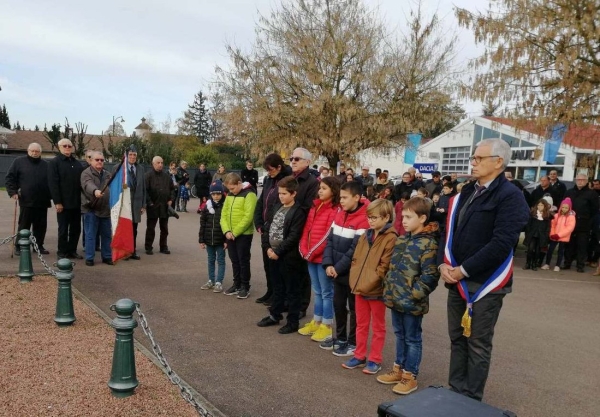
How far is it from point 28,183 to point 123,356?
677 centimetres

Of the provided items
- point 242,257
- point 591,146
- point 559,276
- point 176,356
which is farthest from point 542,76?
point 176,356

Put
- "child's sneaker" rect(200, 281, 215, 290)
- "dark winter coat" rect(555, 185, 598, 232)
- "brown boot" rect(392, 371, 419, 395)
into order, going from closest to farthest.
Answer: "brown boot" rect(392, 371, 419, 395) → "child's sneaker" rect(200, 281, 215, 290) → "dark winter coat" rect(555, 185, 598, 232)

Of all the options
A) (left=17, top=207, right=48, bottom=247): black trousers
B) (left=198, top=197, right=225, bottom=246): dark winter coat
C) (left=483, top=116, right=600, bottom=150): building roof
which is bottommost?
(left=17, top=207, right=48, bottom=247): black trousers

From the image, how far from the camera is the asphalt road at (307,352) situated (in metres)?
4.16

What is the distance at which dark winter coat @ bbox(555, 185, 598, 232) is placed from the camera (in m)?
11.1

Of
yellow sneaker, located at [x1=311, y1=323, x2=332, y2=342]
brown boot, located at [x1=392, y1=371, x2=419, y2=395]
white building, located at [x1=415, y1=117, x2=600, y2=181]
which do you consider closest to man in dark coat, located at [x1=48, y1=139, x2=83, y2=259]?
yellow sneaker, located at [x1=311, y1=323, x2=332, y2=342]

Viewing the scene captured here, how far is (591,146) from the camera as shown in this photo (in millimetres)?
13328

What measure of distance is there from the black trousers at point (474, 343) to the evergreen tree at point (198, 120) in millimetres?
72511

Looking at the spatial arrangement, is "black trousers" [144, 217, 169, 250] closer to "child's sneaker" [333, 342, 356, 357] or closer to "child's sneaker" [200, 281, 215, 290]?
"child's sneaker" [200, 281, 215, 290]

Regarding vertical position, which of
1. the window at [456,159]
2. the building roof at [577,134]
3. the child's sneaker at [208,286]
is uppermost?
the window at [456,159]

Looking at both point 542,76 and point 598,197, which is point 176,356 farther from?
point 542,76

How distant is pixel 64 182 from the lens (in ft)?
29.4

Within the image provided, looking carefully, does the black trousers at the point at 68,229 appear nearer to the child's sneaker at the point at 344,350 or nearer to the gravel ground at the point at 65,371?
the gravel ground at the point at 65,371

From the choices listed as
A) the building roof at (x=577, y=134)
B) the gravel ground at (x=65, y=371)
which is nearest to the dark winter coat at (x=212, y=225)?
the gravel ground at (x=65, y=371)
